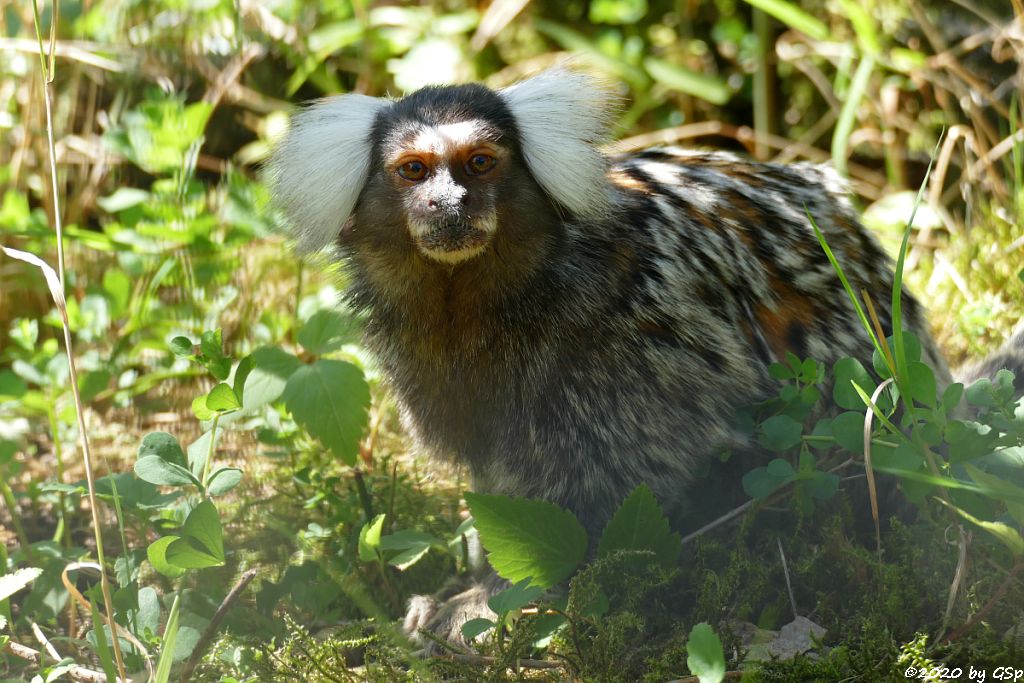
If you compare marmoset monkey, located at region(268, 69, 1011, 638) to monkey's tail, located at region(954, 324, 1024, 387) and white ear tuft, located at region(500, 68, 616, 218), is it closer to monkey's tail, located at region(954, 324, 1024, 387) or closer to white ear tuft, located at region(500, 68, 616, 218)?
white ear tuft, located at region(500, 68, 616, 218)

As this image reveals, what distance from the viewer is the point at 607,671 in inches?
85.7

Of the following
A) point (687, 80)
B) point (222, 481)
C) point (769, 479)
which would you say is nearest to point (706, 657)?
point (769, 479)

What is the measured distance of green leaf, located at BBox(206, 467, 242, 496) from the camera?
242 centimetres

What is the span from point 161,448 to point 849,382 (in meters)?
1.60

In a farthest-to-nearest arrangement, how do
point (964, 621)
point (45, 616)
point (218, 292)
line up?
point (218, 292) → point (45, 616) → point (964, 621)

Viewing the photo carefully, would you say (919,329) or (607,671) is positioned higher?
(919,329)

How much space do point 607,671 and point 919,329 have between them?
1506 millimetres

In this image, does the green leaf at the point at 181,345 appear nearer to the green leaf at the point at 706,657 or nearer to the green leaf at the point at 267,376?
the green leaf at the point at 267,376

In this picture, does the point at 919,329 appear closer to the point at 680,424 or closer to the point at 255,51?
the point at 680,424

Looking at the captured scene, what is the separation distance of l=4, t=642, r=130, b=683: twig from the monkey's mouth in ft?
3.77

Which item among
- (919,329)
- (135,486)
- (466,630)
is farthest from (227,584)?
(919,329)

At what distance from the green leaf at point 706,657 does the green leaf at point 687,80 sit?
364cm

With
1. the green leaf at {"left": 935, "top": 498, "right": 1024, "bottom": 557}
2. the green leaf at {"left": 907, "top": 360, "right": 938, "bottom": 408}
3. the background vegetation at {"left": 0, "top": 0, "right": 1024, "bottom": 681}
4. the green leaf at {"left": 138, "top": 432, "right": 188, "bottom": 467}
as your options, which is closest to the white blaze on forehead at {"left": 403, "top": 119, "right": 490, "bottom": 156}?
the background vegetation at {"left": 0, "top": 0, "right": 1024, "bottom": 681}

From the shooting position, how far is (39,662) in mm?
2385
